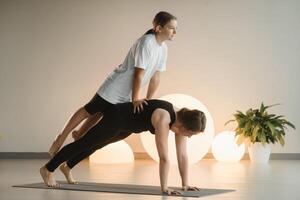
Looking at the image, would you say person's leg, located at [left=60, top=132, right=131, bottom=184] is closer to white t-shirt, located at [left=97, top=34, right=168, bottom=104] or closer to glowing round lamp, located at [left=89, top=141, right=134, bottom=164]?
white t-shirt, located at [left=97, top=34, right=168, bottom=104]

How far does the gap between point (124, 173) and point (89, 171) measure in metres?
0.45

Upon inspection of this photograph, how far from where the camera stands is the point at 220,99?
766 cm

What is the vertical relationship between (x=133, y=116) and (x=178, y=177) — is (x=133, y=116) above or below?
above

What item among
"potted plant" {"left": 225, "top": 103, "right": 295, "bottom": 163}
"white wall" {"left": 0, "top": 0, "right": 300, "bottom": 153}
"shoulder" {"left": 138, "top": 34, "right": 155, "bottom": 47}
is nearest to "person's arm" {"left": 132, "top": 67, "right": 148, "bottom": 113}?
"shoulder" {"left": 138, "top": 34, "right": 155, "bottom": 47}

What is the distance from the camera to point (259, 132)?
7.09 meters

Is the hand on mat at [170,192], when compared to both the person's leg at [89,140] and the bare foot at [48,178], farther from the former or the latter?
the bare foot at [48,178]

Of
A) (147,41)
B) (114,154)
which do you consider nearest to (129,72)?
(147,41)

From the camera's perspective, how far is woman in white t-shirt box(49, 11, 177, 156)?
14.8 ft

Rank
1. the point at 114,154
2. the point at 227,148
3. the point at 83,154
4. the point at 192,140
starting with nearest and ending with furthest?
the point at 83,154 < the point at 192,140 < the point at 114,154 < the point at 227,148

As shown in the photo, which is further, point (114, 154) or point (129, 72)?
point (114, 154)

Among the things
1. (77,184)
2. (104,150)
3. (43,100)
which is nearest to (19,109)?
(43,100)

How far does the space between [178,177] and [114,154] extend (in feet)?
5.40

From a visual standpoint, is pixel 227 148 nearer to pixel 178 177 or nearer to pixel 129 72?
pixel 178 177

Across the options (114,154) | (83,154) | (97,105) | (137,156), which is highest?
(97,105)
